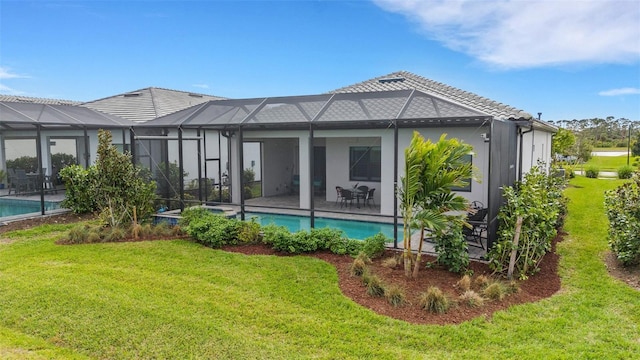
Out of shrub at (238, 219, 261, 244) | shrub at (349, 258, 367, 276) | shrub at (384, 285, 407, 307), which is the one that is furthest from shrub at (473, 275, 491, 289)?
shrub at (238, 219, 261, 244)

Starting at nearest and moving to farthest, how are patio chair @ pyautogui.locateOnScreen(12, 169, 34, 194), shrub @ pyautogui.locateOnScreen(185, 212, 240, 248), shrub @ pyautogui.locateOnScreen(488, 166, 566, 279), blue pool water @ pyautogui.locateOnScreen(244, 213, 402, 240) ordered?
shrub @ pyautogui.locateOnScreen(488, 166, 566, 279)
shrub @ pyautogui.locateOnScreen(185, 212, 240, 248)
blue pool water @ pyautogui.locateOnScreen(244, 213, 402, 240)
patio chair @ pyautogui.locateOnScreen(12, 169, 34, 194)

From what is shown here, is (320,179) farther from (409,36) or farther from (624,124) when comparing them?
(624,124)

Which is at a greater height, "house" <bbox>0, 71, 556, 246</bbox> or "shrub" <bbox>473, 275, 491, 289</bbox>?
"house" <bbox>0, 71, 556, 246</bbox>

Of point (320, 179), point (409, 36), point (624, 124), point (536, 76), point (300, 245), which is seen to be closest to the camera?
point (300, 245)

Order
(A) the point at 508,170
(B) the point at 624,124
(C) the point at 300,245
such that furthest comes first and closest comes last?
(B) the point at 624,124, (A) the point at 508,170, (C) the point at 300,245

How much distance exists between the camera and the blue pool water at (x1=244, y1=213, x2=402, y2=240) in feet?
39.5

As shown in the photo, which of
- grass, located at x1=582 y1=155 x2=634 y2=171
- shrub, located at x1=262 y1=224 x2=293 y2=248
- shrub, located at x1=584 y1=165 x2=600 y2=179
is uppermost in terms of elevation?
grass, located at x1=582 y1=155 x2=634 y2=171

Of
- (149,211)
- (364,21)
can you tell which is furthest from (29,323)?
(364,21)

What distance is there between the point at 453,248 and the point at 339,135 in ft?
24.6

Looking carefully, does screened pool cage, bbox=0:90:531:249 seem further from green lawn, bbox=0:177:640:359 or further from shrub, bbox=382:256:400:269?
green lawn, bbox=0:177:640:359

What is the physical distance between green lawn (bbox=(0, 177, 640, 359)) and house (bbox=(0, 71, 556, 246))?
98.6 inches

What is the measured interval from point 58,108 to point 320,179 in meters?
10.4

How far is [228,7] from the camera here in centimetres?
1680

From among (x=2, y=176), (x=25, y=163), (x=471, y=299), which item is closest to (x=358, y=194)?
(x=471, y=299)
